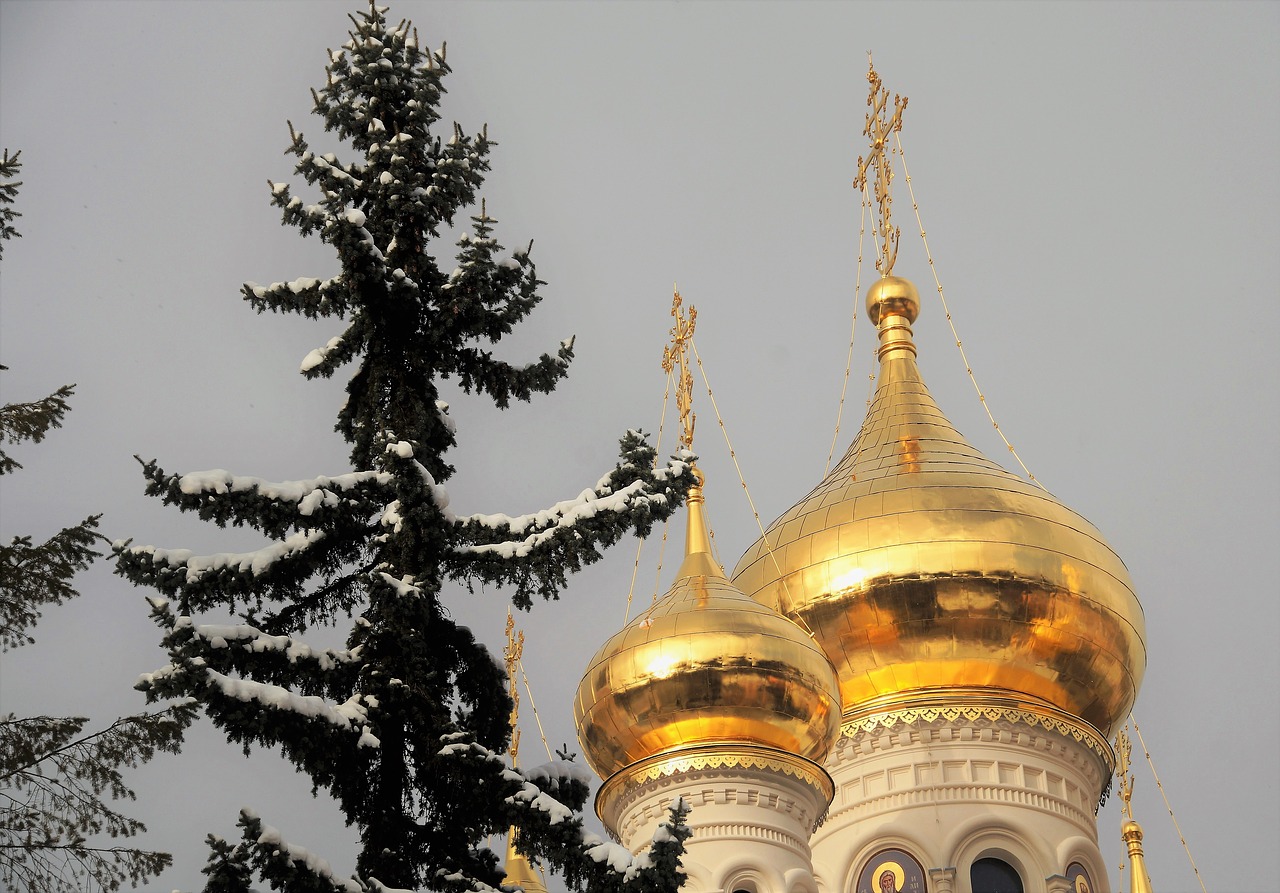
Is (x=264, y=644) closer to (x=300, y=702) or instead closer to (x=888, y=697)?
(x=300, y=702)

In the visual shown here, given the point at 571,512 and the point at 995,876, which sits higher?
the point at 995,876

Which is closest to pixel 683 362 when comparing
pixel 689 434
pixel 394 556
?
pixel 689 434

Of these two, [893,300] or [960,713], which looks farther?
[893,300]

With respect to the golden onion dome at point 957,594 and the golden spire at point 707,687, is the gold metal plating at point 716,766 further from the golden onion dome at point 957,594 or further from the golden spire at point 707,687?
the golden onion dome at point 957,594

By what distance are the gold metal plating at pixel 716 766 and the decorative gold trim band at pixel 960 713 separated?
1026 mm

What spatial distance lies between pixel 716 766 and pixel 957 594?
2.85 m

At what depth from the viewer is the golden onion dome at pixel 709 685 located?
1738cm

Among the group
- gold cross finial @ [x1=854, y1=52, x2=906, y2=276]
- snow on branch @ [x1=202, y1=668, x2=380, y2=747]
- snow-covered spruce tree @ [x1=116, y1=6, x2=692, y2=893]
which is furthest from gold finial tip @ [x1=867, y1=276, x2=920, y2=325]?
snow on branch @ [x1=202, y1=668, x2=380, y2=747]

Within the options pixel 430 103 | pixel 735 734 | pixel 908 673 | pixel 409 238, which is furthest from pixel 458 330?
pixel 908 673

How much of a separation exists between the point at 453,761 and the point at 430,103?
10.5ft

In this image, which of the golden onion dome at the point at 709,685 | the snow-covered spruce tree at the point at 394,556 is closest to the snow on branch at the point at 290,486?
the snow-covered spruce tree at the point at 394,556

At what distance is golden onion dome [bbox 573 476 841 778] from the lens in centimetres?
1738

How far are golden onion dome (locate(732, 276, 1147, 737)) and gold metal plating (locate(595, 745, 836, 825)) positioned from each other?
1.36 m

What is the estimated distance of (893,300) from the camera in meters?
22.8
